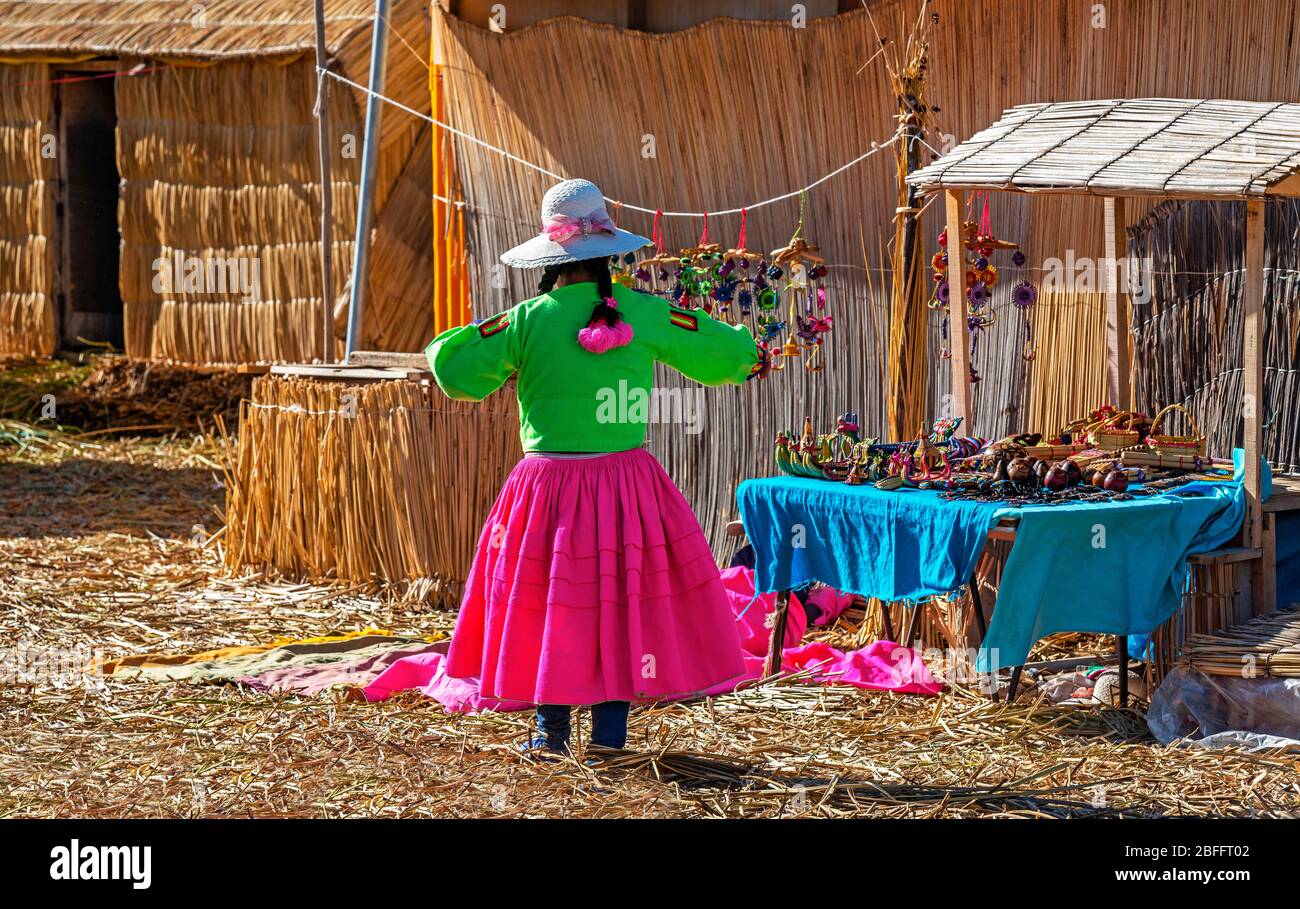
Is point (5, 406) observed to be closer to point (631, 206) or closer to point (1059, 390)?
point (631, 206)

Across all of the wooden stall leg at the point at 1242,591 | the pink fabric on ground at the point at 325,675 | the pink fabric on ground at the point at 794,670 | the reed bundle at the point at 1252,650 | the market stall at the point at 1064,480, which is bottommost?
the pink fabric on ground at the point at 325,675

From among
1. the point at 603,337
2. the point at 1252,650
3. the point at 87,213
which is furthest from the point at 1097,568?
the point at 87,213

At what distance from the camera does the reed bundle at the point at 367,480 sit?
6.71 metres

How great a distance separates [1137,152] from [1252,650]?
1.49 meters

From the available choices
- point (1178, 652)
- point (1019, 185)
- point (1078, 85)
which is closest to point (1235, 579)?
point (1178, 652)

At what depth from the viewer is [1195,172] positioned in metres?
4.84

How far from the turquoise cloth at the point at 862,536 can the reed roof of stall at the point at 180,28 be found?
6253 millimetres

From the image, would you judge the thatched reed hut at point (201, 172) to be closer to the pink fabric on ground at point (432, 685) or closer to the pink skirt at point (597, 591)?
the pink fabric on ground at point (432, 685)

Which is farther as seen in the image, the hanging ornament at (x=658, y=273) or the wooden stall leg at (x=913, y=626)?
the hanging ornament at (x=658, y=273)

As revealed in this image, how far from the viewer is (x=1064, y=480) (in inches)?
194

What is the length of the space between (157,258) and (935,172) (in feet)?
24.9

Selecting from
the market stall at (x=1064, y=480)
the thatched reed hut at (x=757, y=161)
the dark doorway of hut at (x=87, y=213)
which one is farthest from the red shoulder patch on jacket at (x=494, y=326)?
the dark doorway of hut at (x=87, y=213)

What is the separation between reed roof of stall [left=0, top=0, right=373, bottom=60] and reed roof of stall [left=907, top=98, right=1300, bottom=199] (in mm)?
6173
